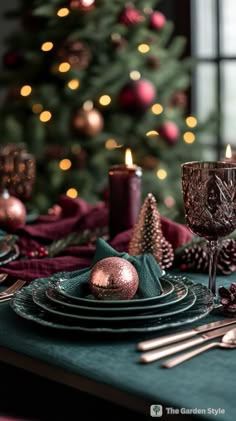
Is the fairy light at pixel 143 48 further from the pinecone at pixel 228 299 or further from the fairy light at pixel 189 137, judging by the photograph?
the pinecone at pixel 228 299

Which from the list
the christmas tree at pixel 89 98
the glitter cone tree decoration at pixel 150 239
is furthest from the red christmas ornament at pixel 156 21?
the glitter cone tree decoration at pixel 150 239

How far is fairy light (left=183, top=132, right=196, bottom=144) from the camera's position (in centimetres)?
380

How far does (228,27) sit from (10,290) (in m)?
3.03

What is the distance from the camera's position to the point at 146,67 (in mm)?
3744

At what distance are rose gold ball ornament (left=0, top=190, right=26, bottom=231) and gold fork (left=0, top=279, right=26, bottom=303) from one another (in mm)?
356

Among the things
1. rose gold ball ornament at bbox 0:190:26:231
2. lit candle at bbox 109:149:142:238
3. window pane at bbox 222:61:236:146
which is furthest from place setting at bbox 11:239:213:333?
window pane at bbox 222:61:236:146

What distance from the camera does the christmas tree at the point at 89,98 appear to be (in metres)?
3.48

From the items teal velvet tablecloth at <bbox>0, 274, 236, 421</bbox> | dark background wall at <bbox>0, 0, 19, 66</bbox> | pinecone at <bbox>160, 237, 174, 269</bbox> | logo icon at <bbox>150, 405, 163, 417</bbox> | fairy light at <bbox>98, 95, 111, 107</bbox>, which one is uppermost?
dark background wall at <bbox>0, 0, 19, 66</bbox>

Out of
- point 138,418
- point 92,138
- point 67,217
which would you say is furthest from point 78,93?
point 138,418

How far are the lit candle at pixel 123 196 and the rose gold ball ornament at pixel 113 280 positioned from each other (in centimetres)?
42

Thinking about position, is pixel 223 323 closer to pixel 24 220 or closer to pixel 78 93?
pixel 24 220

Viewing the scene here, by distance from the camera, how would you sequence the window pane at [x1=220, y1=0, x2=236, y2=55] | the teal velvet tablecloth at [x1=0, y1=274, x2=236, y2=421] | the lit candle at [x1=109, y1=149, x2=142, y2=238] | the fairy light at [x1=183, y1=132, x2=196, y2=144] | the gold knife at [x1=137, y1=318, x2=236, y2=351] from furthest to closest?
1. the window pane at [x1=220, y1=0, x2=236, y2=55]
2. the fairy light at [x1=183, y1=132, x2=196, y2=144]
3. the lit candle at [x1=109, y1=149, x2=142, y2=238]
4. the gold knife at [x1=137, y1=318, x2=236, y2=351]
5. the teal velvet tablecloth at [x1=0, y1=274, x2=236, y2=421]

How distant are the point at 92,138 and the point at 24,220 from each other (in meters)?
1.94

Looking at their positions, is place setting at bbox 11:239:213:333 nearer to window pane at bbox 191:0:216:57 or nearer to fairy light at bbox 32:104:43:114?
fairy light at bbox 32:104:43:114
